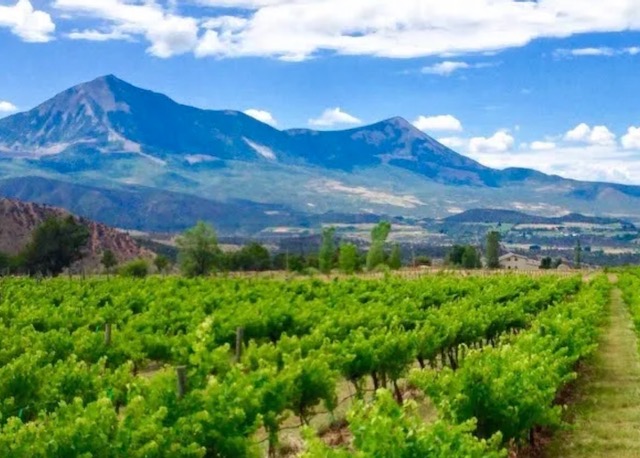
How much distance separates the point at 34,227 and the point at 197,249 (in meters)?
73.4

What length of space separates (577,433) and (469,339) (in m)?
8.65

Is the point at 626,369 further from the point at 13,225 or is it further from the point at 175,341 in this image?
the point at 13,225

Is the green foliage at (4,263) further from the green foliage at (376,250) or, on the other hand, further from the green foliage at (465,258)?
the green foliage at (465,258)

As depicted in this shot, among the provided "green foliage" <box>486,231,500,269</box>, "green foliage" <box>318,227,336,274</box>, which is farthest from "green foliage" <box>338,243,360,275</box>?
"green foliage" <box>486,231,500,269</box>

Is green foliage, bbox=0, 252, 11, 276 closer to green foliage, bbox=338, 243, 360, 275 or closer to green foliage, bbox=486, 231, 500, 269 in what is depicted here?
green foliage, bbox=338, 243, 360, 275

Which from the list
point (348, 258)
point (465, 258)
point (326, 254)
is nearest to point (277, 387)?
point (348, 258)

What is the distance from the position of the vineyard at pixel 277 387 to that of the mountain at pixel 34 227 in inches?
4870

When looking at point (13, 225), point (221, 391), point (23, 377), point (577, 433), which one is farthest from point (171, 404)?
point (13, 225)

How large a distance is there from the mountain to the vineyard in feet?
406

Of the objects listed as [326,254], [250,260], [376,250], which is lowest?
[250,260]

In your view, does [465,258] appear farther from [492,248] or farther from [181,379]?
[181,379]

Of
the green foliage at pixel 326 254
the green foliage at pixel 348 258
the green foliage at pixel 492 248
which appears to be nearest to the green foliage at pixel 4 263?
the green foliage at pixel 326 254

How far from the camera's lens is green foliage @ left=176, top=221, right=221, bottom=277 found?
98.8 m

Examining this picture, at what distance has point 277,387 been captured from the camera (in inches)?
653
